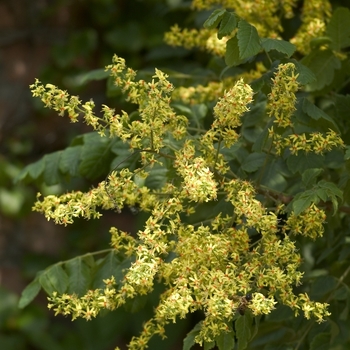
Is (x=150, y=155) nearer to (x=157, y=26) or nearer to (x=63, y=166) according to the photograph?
(x=63, y=166)

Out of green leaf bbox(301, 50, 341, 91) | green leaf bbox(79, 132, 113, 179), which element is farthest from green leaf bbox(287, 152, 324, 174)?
green leaf bbox(79, 132, 113, 179)

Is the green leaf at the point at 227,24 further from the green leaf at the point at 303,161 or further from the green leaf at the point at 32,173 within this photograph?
the green leaf at the point at 32,173

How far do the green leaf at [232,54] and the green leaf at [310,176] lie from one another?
0.84ft

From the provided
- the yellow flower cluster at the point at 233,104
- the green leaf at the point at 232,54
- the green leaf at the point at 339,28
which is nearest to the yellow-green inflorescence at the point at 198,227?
the yellow flower cluster at the point at 233,104

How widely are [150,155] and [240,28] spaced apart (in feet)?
0.99

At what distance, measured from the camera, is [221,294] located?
1.15 metres

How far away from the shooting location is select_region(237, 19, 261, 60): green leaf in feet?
4.48

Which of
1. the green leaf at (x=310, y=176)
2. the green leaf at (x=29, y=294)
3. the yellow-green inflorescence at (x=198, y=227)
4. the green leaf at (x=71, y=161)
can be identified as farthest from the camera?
the green leaf at (x=71, y=161)

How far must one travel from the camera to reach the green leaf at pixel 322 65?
1.67 meters

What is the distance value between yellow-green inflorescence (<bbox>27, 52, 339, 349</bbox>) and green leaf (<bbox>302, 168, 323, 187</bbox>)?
0.05m

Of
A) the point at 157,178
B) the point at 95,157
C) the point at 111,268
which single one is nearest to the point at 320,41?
the point at 157,178

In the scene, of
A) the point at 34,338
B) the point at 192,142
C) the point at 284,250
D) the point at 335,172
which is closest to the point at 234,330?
the point at 284,250

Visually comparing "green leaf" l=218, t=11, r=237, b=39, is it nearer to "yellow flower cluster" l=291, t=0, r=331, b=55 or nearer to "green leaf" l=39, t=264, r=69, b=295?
"yellow flower cluster" l=291, t=0, r=331, b=55

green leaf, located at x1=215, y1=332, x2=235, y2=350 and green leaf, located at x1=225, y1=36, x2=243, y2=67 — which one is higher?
green leaf, located at x1=225, y1=36, x2=243, y2=67
